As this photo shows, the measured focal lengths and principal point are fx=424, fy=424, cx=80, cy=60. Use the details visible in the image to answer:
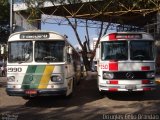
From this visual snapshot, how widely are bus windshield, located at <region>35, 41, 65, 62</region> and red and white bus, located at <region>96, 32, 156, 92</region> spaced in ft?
7.31

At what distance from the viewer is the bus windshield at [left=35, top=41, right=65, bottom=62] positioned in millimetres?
15508

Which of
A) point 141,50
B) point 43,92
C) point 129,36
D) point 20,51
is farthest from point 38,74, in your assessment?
point 141,50

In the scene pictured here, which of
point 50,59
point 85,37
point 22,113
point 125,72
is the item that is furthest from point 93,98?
point 85,37

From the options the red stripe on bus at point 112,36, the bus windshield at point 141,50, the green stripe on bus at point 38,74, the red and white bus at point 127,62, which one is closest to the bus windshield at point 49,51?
the green stripe on bus at point 38,74

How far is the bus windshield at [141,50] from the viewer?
17.0 meters

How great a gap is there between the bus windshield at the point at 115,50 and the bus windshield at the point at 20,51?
10.7 feet

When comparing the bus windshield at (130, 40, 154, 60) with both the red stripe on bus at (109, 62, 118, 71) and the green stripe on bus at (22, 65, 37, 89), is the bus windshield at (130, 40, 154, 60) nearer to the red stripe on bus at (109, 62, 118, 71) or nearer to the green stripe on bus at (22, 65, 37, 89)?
the red stripe on bus at (109, 62, 118, 71)

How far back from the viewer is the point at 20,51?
15.7m

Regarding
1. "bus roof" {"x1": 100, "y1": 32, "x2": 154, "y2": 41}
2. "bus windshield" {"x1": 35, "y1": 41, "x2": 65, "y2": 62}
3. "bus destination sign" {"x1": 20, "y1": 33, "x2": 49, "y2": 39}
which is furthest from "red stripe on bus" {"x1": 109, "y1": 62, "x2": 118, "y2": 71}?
"bus destination sign" {"x1": 20, "y1": 33, "x2": 49, "y2": 39}

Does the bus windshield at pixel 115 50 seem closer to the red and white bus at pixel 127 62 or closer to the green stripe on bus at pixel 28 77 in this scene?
the red and white bus at pixel 127 62

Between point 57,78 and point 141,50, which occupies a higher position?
point 141,50

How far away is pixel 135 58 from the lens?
55.6 feet

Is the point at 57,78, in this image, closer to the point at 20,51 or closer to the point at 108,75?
the point at 20,51

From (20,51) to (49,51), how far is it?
1090 millimetres
